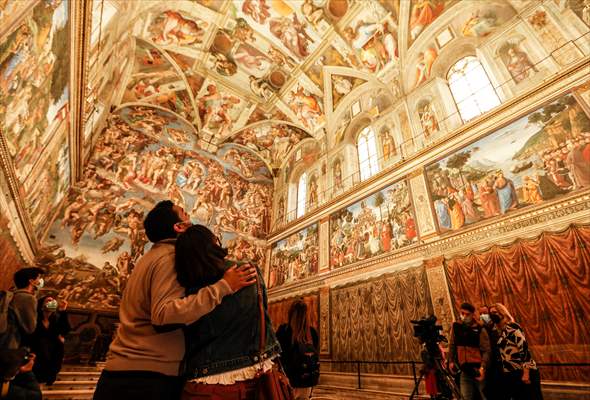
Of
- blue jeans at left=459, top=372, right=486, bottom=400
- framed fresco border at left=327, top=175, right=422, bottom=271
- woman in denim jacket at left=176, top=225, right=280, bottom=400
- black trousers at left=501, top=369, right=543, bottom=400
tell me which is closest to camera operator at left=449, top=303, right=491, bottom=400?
blue jeans at left=459, top=372, right=486, bottom=400

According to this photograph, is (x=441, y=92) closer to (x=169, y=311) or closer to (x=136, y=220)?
(x=169, y=311)

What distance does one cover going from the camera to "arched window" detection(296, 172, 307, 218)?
46.5ft

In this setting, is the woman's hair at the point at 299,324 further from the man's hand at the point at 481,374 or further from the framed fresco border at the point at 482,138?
the framed fresco border at the point at 482,138

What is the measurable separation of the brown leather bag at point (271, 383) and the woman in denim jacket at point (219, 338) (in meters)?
0.02

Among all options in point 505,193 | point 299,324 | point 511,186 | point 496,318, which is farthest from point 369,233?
point 299,324

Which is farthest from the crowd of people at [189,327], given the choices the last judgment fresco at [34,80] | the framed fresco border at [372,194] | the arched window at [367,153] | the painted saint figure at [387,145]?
the arched window at [367,153]

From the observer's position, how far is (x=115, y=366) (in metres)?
1.12

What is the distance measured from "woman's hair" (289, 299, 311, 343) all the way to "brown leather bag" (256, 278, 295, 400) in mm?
1793

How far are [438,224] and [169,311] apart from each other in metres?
7.81

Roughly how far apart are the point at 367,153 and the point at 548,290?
7525 mm

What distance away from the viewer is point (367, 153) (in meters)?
11.5

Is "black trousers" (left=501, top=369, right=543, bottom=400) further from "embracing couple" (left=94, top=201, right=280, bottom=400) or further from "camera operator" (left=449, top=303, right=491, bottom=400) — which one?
"embracing couple" (left=94, top=201, right=280, bottom=400)

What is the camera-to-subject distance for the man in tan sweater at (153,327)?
105cm

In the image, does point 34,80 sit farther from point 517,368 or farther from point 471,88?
point 471,88
